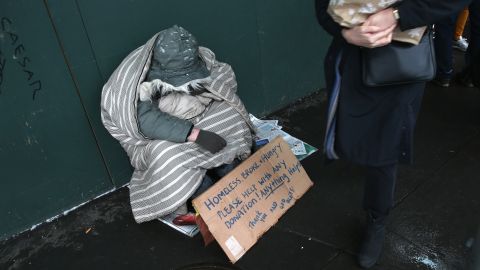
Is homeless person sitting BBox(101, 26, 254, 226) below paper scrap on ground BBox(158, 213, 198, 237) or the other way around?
the other way around

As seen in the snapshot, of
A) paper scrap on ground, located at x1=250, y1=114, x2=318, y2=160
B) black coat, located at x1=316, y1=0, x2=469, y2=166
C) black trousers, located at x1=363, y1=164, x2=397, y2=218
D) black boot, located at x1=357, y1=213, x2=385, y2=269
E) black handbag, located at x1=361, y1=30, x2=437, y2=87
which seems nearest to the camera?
black handbag, located at x1=361, y1=30, x2=437, y2=87

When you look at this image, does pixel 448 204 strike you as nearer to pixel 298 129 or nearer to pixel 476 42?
pixel 298 129

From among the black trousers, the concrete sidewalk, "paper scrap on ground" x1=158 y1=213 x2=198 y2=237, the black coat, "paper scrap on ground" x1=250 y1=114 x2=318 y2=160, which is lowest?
the concrete sidewalk

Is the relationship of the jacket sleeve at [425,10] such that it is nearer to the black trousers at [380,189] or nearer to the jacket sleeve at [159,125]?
the black trousers at [380,189]

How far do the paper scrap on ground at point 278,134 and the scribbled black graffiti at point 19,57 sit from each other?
1.47m

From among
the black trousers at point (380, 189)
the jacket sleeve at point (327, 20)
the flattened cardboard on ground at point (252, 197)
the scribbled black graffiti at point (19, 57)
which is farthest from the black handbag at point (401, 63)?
the scribbled black graffiti at point (19, 57)

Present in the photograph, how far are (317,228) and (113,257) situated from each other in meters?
1.17

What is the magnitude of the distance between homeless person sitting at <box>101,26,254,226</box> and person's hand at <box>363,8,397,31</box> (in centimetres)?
108

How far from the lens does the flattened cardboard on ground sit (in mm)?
2098

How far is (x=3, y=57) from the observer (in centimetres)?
209

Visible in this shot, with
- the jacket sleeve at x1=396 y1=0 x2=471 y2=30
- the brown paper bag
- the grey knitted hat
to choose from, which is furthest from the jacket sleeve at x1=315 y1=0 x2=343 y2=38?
the grey knitted hat

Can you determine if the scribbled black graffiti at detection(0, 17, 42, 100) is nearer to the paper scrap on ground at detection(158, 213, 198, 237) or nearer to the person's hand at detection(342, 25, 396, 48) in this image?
the paper scrap on ground at detection(158, 213, 198, 237)

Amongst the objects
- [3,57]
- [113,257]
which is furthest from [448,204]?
[3,57]

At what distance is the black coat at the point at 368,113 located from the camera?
5.20ft
